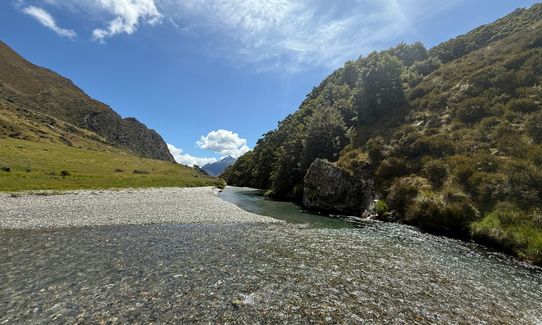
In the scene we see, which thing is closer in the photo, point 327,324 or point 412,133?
point 327,324

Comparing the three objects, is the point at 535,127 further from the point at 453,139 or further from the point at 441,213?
the point at 441,213

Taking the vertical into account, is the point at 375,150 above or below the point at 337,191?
above

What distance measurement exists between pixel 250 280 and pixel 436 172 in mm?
37204

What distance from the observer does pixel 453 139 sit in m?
49.7

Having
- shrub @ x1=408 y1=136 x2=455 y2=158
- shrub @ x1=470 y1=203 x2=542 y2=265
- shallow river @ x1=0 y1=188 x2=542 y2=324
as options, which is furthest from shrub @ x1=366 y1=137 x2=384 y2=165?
shallow river @ x1=0 y1=188 x2=542 y2=324

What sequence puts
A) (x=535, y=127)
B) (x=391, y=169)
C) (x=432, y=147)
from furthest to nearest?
1. (x=391, y=169)
2. (x=432, y=147)
3. (x=535, y=127)

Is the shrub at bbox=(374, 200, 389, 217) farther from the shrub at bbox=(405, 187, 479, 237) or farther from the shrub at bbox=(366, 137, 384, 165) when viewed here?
the shrub at bbox=(366, 137, 384, 165)

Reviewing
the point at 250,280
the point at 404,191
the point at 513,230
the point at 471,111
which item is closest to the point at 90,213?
the point at 250,280

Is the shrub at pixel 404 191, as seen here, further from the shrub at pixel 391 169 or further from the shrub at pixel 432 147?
the shrub at pixel 432 147

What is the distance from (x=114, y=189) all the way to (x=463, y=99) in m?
73.7

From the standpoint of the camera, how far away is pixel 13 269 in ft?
55.0

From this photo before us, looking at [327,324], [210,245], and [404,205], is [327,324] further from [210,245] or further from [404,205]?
[404,205]

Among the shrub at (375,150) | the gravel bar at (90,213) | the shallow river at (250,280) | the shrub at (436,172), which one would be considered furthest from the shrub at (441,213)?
the gravel bar at (90,213)

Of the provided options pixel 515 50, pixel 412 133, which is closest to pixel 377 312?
pixel 412 133
